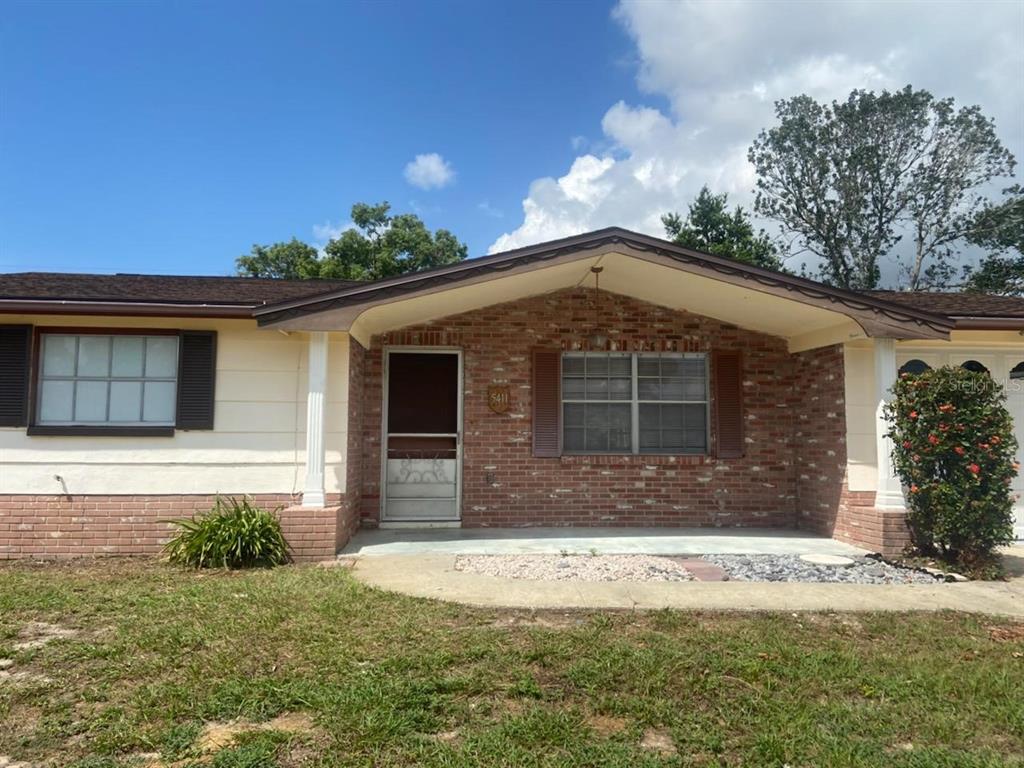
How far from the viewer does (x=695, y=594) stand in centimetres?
559

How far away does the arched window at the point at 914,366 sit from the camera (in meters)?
8.30

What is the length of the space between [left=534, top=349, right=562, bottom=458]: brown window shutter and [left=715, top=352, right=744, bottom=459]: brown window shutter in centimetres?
219

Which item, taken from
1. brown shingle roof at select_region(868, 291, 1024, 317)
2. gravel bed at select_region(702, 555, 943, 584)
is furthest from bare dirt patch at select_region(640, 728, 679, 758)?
brown shingle roof at select_region(868, 291, 1024, 317)

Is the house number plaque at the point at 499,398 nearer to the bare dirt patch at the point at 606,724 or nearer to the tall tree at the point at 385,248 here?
the bare dirt patch at the point at 606,724

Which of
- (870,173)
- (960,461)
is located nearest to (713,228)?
(870,173)

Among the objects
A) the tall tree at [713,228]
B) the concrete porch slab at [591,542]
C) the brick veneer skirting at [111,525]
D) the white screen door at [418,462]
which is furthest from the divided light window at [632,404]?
the tall tree at [713,228]

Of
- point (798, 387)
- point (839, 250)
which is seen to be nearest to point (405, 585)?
point (798, 387)

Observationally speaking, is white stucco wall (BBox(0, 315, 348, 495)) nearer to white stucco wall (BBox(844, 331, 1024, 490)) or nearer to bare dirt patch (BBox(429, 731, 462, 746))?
bare dirt patch (BBox(429, 731, 462, 746))

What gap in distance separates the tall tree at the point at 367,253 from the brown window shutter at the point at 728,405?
22.1 metres

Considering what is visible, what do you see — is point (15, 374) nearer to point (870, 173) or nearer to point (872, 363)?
point (872, 363)

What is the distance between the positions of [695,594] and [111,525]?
5978 mm

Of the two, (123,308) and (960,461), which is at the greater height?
(123,308)

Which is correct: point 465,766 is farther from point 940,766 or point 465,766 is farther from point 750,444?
point 750,444

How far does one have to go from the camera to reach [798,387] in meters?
9.03
